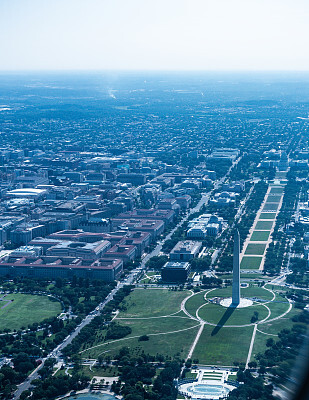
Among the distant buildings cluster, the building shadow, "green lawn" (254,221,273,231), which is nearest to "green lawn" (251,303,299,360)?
the building shadow

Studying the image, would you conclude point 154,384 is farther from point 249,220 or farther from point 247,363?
point 249,220

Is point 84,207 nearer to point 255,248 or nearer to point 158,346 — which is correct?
point 255,248

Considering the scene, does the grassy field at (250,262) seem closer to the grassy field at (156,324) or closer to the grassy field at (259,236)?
the grassy field at (259,236)

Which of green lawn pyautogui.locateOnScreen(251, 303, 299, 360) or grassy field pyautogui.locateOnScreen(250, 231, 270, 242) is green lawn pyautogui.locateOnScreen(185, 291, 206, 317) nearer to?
green lawn pyautogui.locateOnScreen(251, 303, 299, 360)

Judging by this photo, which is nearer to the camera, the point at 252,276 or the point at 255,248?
the point at 252,276

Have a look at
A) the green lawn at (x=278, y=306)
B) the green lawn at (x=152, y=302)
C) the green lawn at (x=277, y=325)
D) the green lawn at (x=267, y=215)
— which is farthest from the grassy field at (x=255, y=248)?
the green lawn at (x=277, y=325)

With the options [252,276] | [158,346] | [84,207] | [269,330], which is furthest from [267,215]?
[158,346]
